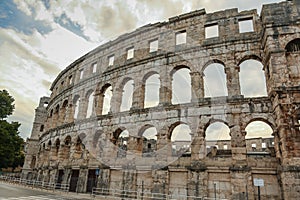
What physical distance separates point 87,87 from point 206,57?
35.3 ft

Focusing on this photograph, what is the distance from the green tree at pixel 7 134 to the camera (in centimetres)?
2630

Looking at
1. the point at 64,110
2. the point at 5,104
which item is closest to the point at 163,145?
the point at 64,110

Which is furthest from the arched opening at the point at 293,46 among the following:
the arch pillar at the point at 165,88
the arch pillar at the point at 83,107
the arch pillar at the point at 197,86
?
the arch pillar at the point at 83,107

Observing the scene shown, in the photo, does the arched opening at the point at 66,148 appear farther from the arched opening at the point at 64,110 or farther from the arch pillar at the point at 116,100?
the arch pillar at the point at 116,100

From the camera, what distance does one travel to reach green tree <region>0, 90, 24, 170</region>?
26.3 metres

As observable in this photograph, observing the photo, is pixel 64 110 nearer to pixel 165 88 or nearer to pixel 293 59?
pixel 165 88

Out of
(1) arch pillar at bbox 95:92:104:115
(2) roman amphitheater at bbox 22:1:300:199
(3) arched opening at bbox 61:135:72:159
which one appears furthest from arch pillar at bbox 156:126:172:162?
(3) arched opening at bbox 61:135:72:159

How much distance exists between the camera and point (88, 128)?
1683 cm

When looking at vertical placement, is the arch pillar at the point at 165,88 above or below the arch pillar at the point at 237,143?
above

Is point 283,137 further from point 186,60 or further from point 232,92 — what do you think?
point 186,60

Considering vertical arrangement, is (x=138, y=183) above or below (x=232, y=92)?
below

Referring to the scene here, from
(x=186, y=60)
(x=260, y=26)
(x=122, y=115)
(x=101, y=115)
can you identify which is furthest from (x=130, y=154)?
(x=260, y=26)

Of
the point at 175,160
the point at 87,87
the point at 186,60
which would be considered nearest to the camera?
the point at 175,160

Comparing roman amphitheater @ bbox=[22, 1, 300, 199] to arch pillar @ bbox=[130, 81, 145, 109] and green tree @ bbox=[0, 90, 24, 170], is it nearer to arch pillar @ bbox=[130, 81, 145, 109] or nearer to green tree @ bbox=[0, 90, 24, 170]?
arch pillar @ bbox=[130, 81, 145, 109]
